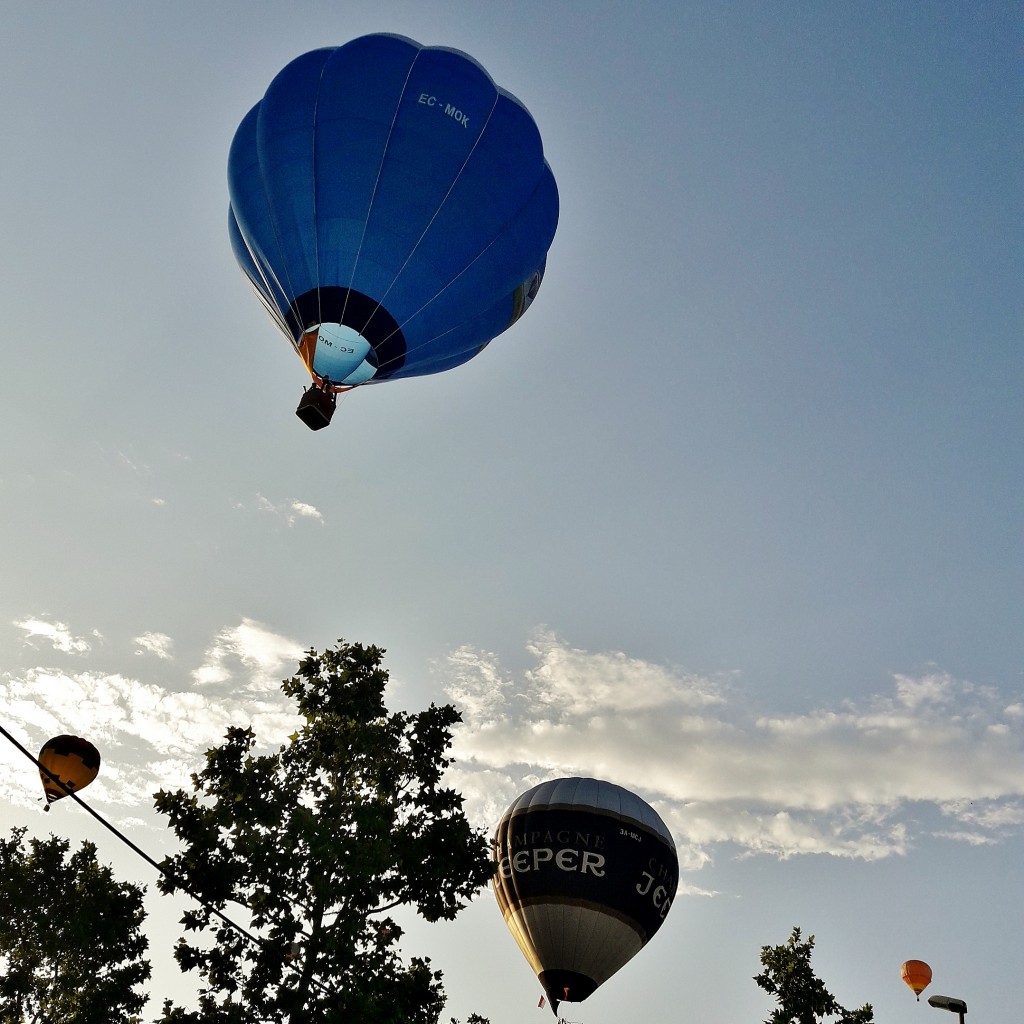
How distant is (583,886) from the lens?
26.1 meters

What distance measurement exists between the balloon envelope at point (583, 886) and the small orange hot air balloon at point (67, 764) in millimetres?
19833

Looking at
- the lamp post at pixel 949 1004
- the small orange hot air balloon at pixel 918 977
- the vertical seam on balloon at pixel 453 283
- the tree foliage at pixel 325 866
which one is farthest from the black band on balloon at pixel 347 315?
the small orange hot air balloon at pixel 918 977

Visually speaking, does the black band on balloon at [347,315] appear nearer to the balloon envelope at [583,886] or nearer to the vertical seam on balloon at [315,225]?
the vertical seam on balloon at [315,225]

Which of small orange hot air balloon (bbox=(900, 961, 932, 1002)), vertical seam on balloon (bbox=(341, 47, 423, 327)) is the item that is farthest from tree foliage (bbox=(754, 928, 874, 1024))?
vertical seam on balloon (bbox=(341, 47, 423, 327))

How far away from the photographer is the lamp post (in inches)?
550

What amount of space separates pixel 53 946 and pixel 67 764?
19732mm

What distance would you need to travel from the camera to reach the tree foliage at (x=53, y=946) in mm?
23141

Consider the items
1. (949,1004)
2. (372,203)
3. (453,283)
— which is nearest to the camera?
(949,1004)

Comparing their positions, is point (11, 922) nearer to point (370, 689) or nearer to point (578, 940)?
point (370, 689)

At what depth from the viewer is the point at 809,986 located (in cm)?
2700

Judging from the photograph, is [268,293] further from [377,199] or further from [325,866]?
[325,866]

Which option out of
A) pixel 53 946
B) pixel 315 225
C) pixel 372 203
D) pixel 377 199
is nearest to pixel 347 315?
pixel 315 225

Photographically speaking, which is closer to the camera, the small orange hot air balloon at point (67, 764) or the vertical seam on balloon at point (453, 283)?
the small orange hot air balloon at point (67, 764)

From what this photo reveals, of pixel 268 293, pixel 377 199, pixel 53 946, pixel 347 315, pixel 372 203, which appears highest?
pixel 377 199
